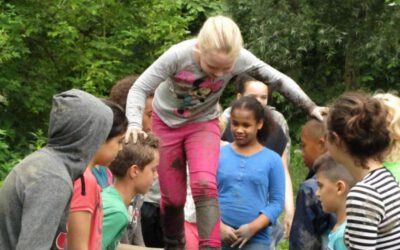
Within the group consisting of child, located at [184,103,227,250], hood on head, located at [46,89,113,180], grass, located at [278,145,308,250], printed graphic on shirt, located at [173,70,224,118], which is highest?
hood on head, located at [46,89,113,180]

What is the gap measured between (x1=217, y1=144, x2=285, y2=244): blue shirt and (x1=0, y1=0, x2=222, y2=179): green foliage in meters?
4.53

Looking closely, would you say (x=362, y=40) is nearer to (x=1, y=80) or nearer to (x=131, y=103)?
(x=1, y=80)

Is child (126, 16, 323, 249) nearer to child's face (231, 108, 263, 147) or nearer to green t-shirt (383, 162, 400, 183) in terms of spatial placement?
child's face (231, 108, 263, 147)

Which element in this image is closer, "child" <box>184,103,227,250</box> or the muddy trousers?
the muddy trousers

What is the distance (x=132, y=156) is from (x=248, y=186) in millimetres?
1332

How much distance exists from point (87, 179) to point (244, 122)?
7.14 ft

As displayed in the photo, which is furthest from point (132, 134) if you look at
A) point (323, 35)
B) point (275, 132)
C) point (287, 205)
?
point (323, 35)

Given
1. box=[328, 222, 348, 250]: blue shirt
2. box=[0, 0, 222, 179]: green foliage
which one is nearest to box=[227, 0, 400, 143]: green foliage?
box=[0, 0, 222, 179]: green foliage

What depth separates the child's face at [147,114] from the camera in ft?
19.2

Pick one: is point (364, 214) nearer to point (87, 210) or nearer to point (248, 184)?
point (87, 210)

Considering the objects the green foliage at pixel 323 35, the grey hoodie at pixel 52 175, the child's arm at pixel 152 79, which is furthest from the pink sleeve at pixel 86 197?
the green foliage at pixel 323 35

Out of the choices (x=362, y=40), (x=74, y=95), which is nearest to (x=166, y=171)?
(x=74, y=95)

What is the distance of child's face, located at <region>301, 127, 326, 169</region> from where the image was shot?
19.0 feet

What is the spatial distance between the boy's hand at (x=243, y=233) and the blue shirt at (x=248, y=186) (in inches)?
2.7
